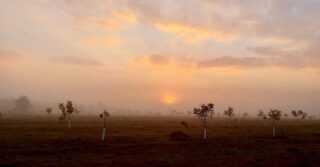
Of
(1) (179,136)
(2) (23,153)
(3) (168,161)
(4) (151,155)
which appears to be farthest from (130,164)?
(1) (179,136)

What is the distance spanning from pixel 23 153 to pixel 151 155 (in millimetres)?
16332

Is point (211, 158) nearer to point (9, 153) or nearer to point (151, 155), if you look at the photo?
point (151, 155)

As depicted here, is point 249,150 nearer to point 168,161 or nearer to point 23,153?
point 168,161

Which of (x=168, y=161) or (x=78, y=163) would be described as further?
(x=168, y=161)

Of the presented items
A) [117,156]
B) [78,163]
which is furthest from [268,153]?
[78,163]

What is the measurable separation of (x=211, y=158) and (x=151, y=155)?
7778 mm

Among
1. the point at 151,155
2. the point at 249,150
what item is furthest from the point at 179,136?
the point at 151,155

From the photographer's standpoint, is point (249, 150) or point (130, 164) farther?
point (249, 150)

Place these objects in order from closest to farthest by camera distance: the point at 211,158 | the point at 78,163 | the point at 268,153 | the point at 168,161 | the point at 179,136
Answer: the point at 78,163 → the point at 168,161 → the point at 211,158 → the point at 268,153 → the point at 179,136

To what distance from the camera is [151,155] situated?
48.8m

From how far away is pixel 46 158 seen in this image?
44.1 metres

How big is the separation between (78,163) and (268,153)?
27.6 m

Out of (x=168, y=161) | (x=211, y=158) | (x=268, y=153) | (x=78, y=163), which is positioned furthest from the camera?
(x=268, y=153)

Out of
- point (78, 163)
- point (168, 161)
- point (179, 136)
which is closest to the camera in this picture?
point (78, 163)
